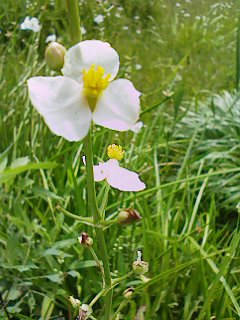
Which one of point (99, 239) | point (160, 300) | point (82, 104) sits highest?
point (82, 104)

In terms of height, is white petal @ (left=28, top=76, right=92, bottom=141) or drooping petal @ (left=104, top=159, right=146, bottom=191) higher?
white petal @ (left=28, top=76, right=92, bottom=141)

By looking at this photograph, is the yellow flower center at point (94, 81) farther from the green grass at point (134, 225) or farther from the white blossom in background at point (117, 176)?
the green grass at point (134, 225)

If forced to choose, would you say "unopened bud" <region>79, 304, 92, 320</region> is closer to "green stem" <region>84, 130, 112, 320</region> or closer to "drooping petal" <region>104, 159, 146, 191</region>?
"green stem" <region>84, 130, 112, 320</region>

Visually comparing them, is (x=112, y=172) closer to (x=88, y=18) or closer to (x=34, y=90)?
(x=34, y=90)

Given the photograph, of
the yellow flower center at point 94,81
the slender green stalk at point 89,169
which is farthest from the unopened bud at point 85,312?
the yellow flower center at point 94,81

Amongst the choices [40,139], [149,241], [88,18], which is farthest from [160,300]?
[88,18]

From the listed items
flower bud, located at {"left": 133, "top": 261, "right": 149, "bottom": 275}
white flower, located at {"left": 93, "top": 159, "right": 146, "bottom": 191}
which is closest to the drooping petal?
white flower, located at {"left": 93, "top": 159, "right": 146, "bottom": 191}
